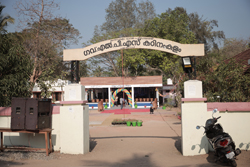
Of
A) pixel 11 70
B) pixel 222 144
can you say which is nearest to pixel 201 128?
pixel 222 144

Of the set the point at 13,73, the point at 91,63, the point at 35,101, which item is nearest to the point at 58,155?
the point at 35,101

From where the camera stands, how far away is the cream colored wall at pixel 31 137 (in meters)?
8.23

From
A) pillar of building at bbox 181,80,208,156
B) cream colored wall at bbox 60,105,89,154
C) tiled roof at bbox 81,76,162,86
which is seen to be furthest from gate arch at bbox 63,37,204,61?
tiled roof at bbox 81,76,162,86

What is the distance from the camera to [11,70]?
11938 millimetres

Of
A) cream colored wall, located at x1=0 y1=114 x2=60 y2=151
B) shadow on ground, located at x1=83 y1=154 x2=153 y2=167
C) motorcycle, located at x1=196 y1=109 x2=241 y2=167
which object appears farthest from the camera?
cream colored wall, located at x1=0 y1=114 x2=60 y2=151

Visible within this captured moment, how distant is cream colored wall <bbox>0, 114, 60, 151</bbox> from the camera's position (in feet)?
27.0

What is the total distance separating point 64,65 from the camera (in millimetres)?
38594

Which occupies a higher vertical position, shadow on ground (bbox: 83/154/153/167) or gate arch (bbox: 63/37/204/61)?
gate arch (bbox: 63/37/204/61)

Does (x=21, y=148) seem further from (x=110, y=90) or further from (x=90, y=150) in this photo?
(x=110, y=90)

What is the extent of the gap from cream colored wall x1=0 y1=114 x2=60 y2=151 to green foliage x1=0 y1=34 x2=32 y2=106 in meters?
3.26

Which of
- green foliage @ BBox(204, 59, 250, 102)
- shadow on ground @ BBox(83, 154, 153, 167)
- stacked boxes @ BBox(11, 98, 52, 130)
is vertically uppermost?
green foliage @ BBox(204, 59, 250, 102)

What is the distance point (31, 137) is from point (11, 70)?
4942 millimetres

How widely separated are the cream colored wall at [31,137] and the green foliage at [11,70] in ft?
10.7

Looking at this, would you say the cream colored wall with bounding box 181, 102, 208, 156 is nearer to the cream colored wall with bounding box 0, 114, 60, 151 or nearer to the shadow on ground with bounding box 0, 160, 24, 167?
the cream colored wall with bounding box 0, 114, 60, 151
